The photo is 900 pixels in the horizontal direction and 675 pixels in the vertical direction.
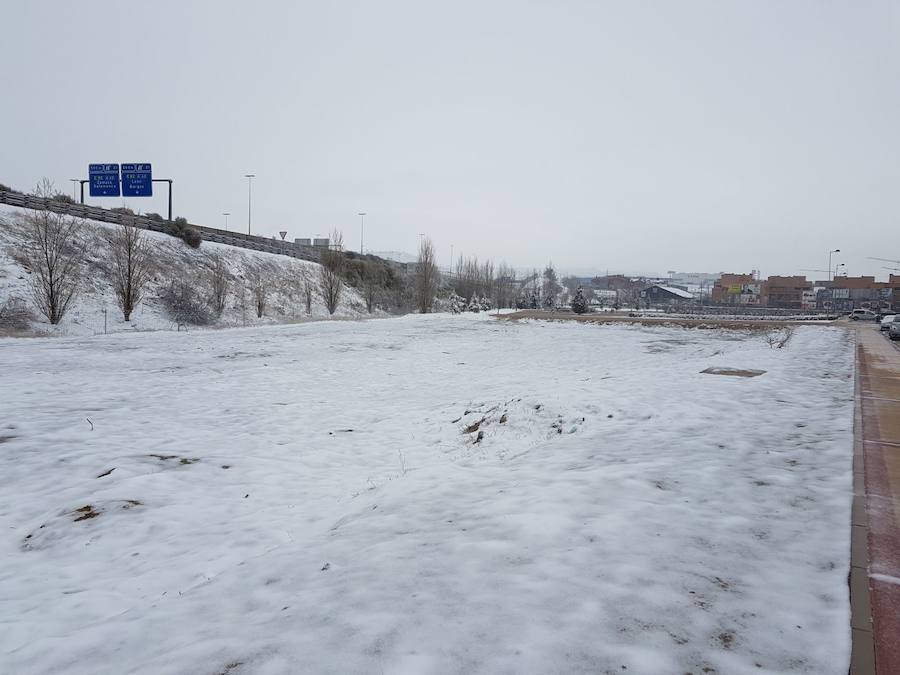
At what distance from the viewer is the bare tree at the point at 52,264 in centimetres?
2616

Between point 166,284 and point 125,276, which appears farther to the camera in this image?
point 166,284

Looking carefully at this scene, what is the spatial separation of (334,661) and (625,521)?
3037 mm

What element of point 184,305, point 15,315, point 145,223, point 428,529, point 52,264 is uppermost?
point 145,223

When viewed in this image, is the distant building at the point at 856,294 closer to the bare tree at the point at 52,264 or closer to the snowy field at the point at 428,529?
the snowy field at the point at 428,529

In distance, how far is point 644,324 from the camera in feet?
140

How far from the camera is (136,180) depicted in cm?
3822

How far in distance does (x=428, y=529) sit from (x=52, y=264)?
104ft

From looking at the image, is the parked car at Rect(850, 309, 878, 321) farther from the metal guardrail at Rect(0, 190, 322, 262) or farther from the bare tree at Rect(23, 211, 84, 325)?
the bare tree at Rect(23, 211, 84, 325)

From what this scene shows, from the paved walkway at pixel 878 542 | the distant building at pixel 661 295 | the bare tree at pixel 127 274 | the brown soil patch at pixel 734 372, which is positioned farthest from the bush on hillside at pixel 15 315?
the distant building at pixel 661 295

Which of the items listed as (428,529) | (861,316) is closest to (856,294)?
(861,316)

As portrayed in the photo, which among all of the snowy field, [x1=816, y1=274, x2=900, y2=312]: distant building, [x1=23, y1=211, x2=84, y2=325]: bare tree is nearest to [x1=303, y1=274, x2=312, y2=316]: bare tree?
[x1=23, y1=211, x2=84, y2=325]: bare tree

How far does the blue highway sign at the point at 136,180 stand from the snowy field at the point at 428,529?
1204 inches

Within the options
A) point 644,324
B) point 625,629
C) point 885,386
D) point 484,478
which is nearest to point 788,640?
point 625,629

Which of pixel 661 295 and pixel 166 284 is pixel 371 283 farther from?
pixel 661 295
